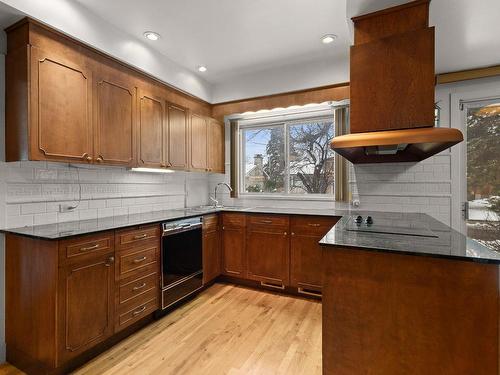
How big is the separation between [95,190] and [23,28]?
138 cm

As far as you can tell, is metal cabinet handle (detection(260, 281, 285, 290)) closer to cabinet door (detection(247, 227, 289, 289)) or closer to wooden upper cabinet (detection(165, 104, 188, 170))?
cabinet door (detection(247, 227, 289, 289))

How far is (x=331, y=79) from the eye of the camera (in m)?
3.18

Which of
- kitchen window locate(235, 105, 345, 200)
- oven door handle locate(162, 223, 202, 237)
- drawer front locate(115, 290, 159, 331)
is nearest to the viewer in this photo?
drawer front locate(115, 290, 159, 331)

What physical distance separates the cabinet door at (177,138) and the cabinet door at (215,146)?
520 millimetres

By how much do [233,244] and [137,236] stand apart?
1.39 meters

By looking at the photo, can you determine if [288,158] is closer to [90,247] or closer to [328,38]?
[328,38]

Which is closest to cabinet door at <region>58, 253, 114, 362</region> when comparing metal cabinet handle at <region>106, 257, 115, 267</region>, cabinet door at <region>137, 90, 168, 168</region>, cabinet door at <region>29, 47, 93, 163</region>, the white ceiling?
metal cabinet handle at <region>106, 257, 115, 267</region>

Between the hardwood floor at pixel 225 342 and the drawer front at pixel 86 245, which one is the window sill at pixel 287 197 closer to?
the hardwood floor at pixel 225 342

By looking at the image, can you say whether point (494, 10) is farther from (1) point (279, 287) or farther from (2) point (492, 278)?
(1) point (279, 287)

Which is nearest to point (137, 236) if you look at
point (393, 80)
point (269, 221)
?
point (269, 221)

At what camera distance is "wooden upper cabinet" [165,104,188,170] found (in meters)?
3.18

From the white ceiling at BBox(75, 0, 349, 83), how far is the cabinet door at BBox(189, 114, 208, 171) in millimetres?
727

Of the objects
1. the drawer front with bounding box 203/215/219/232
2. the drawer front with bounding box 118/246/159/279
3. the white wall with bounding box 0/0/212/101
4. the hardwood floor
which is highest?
the white wall with bounding box 0/0/212/101

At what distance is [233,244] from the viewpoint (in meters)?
3.46
